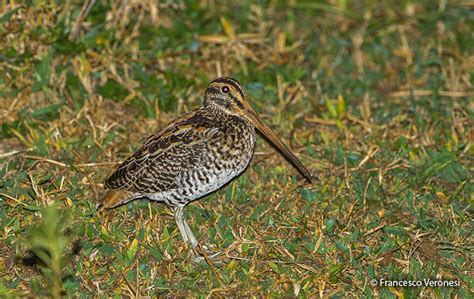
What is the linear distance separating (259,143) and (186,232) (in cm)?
152

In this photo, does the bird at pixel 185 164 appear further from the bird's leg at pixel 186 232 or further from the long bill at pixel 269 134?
the long bill at pixel 269 134

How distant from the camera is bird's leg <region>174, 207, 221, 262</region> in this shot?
5480mm

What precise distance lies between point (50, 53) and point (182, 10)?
1844 millimetres

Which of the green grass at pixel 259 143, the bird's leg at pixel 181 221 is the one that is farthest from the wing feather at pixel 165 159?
the green grass at pixel 259 143

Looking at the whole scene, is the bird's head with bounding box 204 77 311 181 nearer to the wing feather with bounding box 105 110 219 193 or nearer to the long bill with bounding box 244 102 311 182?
the long bill with bounding box 244 102 311 182

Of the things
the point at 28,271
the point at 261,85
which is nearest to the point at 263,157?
the point at 261,85

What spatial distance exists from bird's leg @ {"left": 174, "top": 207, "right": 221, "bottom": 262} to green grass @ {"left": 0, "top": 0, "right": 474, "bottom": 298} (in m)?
0.07

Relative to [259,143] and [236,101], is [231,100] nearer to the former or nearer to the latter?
[236,101]

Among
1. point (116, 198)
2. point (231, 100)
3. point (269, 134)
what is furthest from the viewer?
point (269, 134)

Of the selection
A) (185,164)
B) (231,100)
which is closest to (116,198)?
(185,164)

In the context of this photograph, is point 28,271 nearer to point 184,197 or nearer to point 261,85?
point 184,197

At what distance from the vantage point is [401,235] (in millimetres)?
5727

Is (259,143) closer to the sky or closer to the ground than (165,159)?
closer to the ground

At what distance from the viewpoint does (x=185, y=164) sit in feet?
18.8
